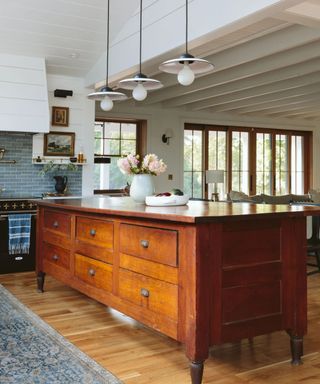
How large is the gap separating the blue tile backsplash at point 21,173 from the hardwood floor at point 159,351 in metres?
2.30

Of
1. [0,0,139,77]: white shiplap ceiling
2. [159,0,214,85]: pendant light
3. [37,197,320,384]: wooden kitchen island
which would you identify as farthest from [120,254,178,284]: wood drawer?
[0,0,139,77]: white shiplap ceiling

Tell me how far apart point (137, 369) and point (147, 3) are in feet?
12.0

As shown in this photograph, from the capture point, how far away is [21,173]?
609cm

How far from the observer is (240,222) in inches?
101

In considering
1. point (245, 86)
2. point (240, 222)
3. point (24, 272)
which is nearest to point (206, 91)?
point (245, 86)

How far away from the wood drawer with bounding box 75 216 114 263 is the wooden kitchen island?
19 mm

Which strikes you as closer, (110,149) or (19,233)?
(19,233)

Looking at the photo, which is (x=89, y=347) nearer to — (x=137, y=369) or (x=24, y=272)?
(x=137, y=369)

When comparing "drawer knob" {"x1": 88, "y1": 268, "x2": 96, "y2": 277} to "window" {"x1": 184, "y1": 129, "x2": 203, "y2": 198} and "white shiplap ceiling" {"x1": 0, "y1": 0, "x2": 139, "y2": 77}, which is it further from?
"window" {"x1": 184, "y1": 129, "x2": 203, "y2": 198}

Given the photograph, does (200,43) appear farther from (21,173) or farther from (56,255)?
(21,173)

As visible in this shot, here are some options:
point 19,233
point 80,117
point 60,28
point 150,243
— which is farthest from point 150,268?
point 80,117

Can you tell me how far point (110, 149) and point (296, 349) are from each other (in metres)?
6.72

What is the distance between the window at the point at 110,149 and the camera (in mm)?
8852

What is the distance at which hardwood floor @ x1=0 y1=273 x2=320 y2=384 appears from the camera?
2.60 m
